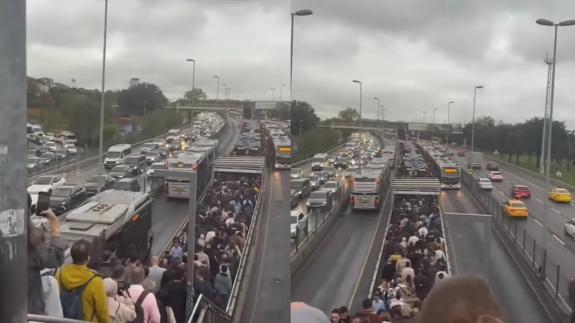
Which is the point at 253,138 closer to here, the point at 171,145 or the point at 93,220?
the point at 171,145

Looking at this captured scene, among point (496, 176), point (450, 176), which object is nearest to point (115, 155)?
point (450, 176)

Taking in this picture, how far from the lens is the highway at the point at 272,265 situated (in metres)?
2.97

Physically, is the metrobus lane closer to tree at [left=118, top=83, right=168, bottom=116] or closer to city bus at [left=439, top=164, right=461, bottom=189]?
city bus at [left=439, top=164, right=461, bottom=189]

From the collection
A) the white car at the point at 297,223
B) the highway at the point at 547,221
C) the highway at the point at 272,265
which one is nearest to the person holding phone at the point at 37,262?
the highway at the point at 272,265

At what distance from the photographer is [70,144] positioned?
331 cm

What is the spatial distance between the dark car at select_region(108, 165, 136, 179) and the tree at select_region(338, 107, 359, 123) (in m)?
1.14

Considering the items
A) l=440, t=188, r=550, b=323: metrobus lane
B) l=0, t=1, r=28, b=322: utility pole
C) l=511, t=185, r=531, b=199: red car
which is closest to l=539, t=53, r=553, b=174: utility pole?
l=511, t=185, r=531, b=199: red car

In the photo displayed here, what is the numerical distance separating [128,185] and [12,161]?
1598 millimetres

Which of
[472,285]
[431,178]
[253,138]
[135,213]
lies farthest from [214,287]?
[472,285]

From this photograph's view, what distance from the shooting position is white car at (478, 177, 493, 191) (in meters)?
2.95

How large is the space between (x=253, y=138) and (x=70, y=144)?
102cm

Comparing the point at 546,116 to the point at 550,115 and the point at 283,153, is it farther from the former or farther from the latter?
the point at 283,153

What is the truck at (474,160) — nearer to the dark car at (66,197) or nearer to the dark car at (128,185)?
the dark car at (128,185)

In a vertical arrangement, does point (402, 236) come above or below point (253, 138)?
below
